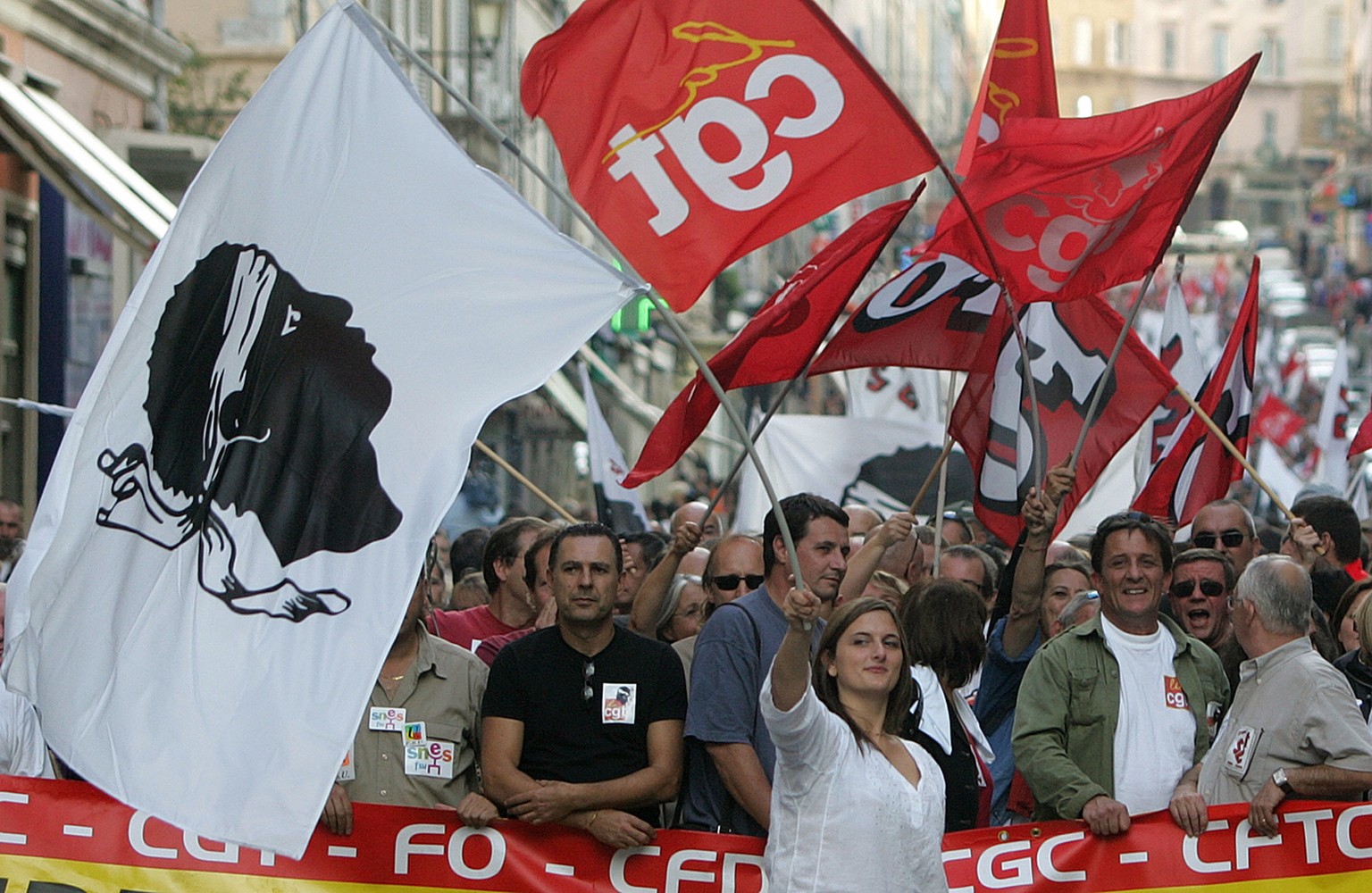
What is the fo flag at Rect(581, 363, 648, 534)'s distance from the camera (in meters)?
12.6

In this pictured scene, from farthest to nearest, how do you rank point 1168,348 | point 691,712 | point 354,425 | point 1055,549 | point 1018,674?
point 1168,348, point 1055,549, point 1018,674, point 691,712, point 354,425

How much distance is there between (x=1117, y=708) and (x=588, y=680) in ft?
5.09

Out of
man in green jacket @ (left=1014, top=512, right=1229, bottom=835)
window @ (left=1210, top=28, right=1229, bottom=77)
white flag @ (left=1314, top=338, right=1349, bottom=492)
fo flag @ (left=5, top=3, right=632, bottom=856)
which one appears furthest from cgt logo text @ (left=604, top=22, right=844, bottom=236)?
window @ (left=1210, top=28, right=1229, bottom=77)

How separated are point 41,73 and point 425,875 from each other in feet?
42.6

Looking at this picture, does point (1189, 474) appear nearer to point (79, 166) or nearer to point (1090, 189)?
point (1090, 189)

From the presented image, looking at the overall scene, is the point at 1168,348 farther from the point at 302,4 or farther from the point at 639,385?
the point at 639,385

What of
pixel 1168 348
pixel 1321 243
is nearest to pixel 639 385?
pixel 1168 348

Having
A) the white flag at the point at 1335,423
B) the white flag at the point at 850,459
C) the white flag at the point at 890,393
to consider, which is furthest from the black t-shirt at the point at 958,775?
the white flag at the point at 890,393

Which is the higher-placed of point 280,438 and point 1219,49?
point 1219,49

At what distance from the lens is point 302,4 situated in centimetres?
2439

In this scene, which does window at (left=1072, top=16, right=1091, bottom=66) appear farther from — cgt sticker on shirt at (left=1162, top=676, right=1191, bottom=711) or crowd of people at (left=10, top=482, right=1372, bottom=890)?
cgt sticker on shirt at (left=1162, top=676, right=1191, bottom=711)

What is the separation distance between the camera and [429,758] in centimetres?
639

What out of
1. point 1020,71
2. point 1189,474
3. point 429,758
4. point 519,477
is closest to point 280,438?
point 429,758

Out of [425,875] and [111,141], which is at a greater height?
[111,141]
